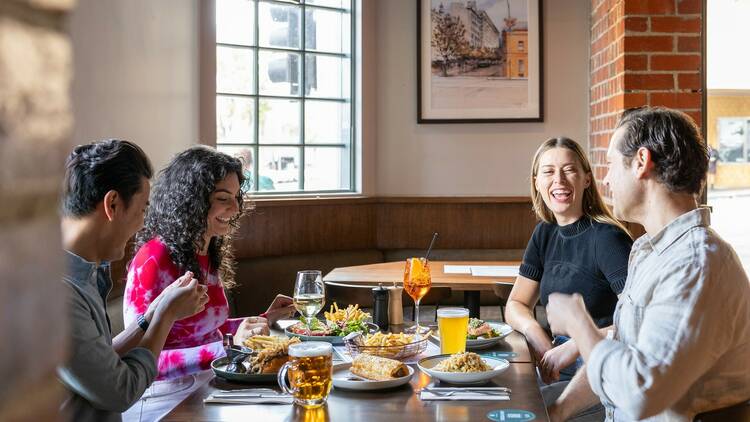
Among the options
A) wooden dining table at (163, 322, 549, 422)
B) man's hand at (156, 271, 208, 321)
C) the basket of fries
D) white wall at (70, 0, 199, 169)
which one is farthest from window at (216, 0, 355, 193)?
wooden dining table at (163, 322, 549, 422)

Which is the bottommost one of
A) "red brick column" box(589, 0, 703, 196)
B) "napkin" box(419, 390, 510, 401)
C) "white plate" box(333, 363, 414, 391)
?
"napkin" box(419, 390, 510, 401)

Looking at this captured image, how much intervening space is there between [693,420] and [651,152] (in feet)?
1.88

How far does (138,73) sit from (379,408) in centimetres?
293

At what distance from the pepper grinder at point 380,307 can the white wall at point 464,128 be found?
11.2 feet

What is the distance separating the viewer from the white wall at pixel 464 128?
5.96 m

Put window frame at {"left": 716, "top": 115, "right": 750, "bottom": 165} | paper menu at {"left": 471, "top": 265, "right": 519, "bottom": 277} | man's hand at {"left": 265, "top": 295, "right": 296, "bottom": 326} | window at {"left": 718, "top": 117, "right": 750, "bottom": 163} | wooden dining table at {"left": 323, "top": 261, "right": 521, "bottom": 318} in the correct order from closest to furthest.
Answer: man's hand at {"left": 265, "top": 295, "right": 296, "bottom": 326} → wooden dining table at {"left": 323, "top": 261, "right": 521, "bottom": 318} → paper menu at {"left": 471, "top": 265, "right": 519, "bottom": 277} → window frame at {"left": 716, "top": 115, "right": 750, "bottom": 165} → window at {"left": 718, "top": 117, "right": 750, "bottom": 163}

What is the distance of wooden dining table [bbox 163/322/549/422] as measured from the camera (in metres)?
1.67

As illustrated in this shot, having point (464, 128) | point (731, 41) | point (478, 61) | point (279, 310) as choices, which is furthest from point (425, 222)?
point (279, 310)

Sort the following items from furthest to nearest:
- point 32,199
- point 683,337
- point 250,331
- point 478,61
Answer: point 478,61 → point 250,331 → point 683,337 → point 32,199

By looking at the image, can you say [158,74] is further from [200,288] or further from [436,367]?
[436,367]

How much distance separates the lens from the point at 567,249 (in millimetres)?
3016

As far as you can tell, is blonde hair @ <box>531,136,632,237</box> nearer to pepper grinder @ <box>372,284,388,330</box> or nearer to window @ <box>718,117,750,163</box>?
pepper grinder @ <box>372,284,388,330</box>

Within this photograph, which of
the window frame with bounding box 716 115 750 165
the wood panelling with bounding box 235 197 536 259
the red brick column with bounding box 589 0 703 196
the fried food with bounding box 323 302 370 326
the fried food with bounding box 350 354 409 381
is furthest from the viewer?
the window frame with bounding box 716 115 750 165

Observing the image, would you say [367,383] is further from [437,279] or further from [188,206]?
[437,279]
